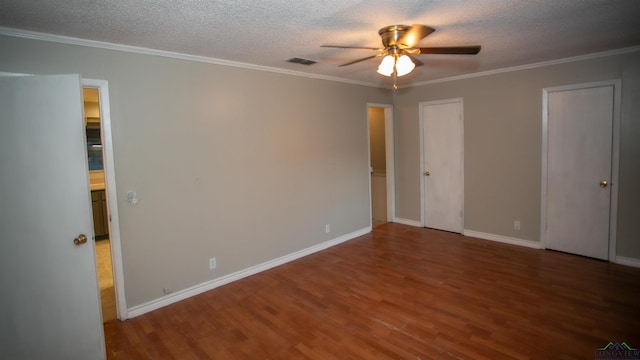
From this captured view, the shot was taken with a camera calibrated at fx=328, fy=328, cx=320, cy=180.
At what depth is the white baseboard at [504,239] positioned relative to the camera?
14.9 ft

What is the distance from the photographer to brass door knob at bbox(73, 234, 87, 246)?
2.35m

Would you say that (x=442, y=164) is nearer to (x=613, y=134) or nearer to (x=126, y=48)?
(x=613, y=134)

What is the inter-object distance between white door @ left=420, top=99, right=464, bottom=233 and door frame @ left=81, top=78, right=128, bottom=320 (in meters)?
4.50

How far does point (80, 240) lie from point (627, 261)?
556 cm

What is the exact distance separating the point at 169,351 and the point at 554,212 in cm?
473

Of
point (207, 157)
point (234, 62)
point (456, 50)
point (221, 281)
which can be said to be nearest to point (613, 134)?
point (456, 50)

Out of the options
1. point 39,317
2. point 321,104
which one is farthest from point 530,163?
point 39,317

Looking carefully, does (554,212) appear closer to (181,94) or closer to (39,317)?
(181,94)

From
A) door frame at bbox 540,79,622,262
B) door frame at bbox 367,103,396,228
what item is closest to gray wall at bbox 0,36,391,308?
door frame at bbox 367,103,396,228

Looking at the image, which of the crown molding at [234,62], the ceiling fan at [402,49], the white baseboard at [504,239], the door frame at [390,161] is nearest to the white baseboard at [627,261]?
the white baseboard at [504,239]

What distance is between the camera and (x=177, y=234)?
10.9 feet

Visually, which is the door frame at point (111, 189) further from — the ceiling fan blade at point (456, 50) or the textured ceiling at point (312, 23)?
the ceiling fan blade at point (456, 50)

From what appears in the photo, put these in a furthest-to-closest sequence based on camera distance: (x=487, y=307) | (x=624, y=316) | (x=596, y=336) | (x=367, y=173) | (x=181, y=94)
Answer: (x=367, y=173), (x=181, y=94), (x=487, y=307), (x=624, y=316), (x=596, y=336)

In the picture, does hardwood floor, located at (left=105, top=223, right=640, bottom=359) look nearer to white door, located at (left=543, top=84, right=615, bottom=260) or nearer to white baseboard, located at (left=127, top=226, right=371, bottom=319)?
white baseboard, located at (left=127, top=226, right=371, bottom=319)
